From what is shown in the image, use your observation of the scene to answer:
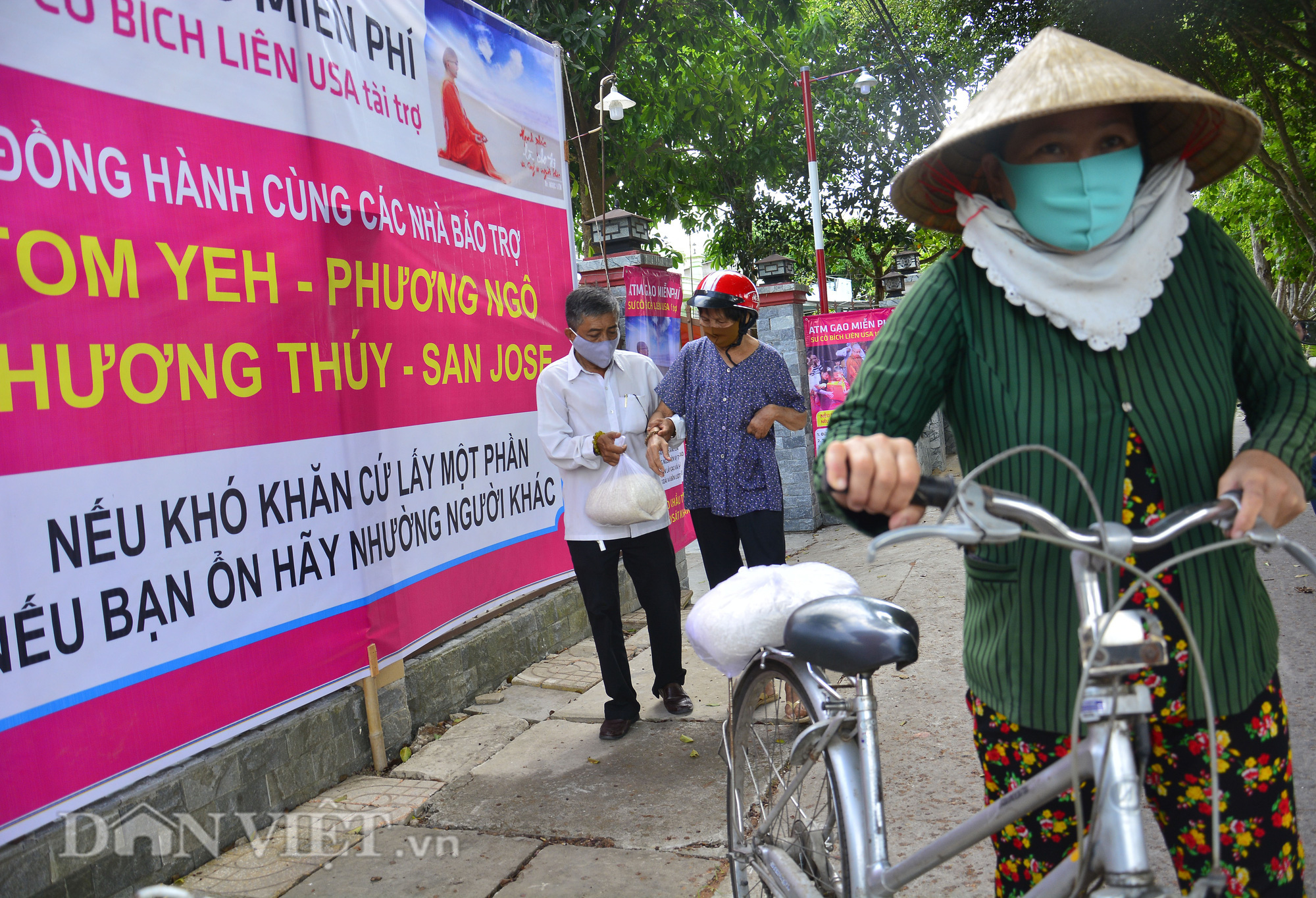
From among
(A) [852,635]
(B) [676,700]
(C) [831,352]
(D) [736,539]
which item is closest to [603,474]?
(D) [736,539]

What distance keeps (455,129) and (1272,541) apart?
159 inches

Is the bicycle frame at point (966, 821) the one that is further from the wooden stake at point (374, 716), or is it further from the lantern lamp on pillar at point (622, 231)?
the lantern lamp on pillar at point (622, 231)

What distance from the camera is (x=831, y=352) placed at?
10016mm

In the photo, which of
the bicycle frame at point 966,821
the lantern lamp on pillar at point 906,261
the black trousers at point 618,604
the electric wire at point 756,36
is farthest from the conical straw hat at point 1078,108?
the lantern lamp on pillar at point 906,261

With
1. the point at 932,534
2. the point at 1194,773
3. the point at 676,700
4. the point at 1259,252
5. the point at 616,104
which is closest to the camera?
the point at 932,534

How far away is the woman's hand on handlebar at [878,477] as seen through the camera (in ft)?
4.29

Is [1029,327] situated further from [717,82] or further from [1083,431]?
[717,82]

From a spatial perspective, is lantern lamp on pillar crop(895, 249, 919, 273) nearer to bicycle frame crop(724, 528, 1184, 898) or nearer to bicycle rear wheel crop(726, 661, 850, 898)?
bicycle rear wheel crop(726, 661, 850, 898)

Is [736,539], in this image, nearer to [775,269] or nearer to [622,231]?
[622,231]

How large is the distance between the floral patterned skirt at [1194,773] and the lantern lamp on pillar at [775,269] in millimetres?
8738

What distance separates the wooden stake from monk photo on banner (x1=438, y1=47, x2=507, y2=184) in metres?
2.23

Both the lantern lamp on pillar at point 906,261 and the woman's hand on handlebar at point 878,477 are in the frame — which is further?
the lantern lamp on pillar at point 906,261

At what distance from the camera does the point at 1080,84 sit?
148 centimetres

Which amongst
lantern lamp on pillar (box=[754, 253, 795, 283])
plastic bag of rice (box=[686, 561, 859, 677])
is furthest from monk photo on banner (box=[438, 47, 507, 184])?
lantern lamp on pillar (box=[754, 253, 795, 283])
